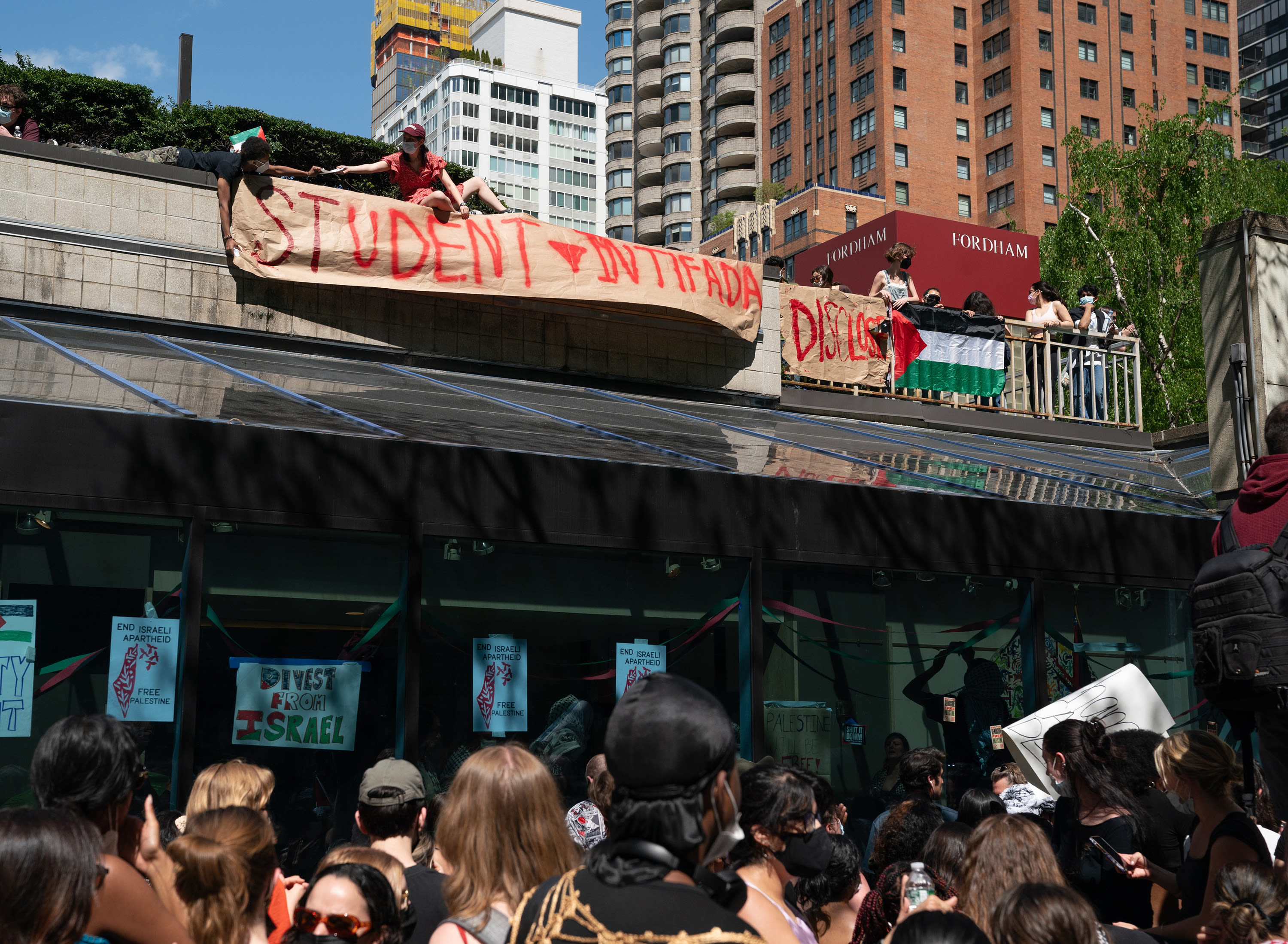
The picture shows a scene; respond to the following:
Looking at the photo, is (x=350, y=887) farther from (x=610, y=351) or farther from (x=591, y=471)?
(x=610, y=351)

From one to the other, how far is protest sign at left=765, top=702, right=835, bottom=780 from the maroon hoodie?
4.18 meters

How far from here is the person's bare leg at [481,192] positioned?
12766mm

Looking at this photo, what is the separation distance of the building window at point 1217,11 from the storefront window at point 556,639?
310 ft

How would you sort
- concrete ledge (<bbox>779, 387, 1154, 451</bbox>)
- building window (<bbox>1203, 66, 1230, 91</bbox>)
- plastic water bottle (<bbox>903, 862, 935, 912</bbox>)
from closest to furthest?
1. plastic water bottle (<bbox>903, 862, 935, 912</bbox>)
2. concrete ledge (<bbox>779, 387, 1154, 451</bbox>)
3. building window (<bbox>1203, 66, 1230, 91</bbox>)

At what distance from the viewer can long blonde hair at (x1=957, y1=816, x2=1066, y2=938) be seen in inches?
162

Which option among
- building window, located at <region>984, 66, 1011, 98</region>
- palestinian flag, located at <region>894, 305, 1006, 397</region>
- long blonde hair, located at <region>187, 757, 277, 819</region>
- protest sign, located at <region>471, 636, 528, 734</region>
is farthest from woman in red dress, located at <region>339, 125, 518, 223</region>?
building window, located at <region>984, 66, 1011, 98</region>

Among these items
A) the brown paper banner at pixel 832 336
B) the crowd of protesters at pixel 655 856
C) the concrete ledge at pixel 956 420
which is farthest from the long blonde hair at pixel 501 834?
the brown paper banner at pixel 832 336

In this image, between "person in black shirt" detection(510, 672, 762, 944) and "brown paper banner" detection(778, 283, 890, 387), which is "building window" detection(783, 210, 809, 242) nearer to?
"brown paper banner" detection(778, 283, 890, 387)


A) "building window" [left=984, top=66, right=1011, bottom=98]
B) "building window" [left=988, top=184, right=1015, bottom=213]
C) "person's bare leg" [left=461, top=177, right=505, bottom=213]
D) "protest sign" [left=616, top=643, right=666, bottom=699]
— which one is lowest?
"protest sign" [left=616, top=643, right=666, bottom=699]

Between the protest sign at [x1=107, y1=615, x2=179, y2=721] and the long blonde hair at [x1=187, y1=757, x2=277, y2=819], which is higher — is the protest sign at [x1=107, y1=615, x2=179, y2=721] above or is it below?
above

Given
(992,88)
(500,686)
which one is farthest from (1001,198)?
(500,686)

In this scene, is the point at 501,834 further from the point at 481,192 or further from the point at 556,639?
the point at 481,192

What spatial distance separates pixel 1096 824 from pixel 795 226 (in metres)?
77.4

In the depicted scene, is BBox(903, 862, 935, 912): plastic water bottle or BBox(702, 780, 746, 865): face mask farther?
BBox(903, 862, 935, 912): plastic water bottle
